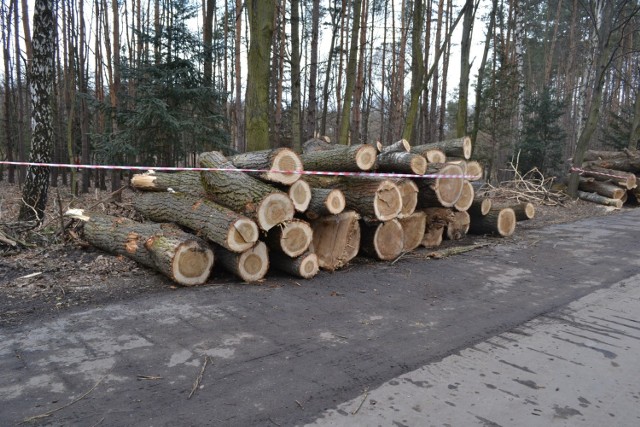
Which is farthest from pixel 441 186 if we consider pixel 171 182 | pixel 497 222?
pixel 171 182

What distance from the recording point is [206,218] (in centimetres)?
550

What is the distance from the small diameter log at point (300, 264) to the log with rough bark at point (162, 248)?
923 mm

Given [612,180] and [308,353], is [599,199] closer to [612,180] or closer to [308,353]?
[612,180]

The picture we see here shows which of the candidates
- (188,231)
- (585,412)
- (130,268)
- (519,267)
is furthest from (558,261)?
(130,268)

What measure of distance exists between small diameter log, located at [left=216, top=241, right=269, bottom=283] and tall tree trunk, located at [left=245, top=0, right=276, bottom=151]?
4.22 metres

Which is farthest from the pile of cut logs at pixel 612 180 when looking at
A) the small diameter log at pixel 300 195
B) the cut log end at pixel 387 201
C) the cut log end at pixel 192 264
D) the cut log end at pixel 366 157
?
the cut log end at pixel 192 264

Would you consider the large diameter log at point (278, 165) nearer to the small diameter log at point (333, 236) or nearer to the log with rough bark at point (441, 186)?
the small diameter log at point (333, 236)

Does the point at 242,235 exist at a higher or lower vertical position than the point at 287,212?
lower

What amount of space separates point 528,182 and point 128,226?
12.4 meters

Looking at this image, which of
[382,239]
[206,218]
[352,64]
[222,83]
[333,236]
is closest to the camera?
[206,218]

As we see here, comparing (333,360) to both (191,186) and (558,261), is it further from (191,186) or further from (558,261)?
(558,261)

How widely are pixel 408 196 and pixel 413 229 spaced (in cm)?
67

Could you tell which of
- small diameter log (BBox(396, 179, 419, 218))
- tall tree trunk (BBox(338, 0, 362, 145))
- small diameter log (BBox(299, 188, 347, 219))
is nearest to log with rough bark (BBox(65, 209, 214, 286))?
small diameter log (BBox(299, 188, 347, 219))

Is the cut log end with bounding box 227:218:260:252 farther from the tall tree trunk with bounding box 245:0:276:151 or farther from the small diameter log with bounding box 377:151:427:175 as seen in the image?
the tall tree trunk with bounding box 245:0:276:151
